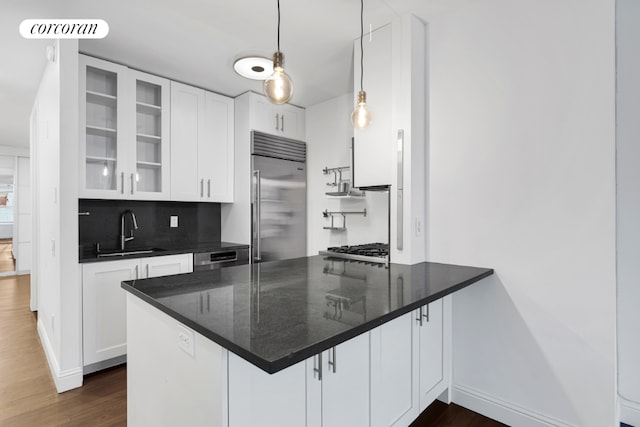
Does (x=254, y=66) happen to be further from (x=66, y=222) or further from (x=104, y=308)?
(x=104, y=308)

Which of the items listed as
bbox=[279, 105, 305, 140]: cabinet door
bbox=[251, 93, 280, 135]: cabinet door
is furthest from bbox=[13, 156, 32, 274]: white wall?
bbox=[279, 105, 305, 140]: cabinet door

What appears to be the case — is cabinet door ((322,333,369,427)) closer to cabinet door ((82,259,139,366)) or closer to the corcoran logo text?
cabinet door ((82,259,139,366))

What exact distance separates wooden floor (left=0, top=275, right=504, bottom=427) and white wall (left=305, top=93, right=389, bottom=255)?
A: 5.35ft

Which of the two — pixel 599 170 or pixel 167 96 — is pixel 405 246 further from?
pixel 167 96

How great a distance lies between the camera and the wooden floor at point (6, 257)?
7.16 m

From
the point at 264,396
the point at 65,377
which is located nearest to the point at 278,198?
the point at 65,377

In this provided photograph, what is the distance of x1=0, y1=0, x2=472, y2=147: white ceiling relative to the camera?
2150 millimetres

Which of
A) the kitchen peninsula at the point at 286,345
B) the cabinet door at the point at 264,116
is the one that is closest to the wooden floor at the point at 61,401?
the kitchen peninsula at the point at 286,345

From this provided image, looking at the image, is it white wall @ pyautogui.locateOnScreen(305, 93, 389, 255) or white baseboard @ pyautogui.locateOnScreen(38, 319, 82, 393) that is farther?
white wall @ pyautogui.locateOnScreen(305, 93, 389, 255)

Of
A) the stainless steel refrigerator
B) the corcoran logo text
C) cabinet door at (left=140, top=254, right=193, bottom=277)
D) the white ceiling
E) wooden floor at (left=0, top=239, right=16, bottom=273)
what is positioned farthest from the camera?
wooden floor at (left=0, top=239, right=16, bottom=273)

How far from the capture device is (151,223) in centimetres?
349

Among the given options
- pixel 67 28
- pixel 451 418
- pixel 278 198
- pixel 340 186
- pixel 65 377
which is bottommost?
pixel 451 418

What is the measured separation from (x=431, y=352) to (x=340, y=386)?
91 centimetres

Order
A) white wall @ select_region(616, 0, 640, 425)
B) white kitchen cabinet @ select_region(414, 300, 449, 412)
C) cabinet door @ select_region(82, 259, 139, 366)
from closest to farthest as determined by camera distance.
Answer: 1. white wall @ select_region(616, 0, 640, 425)
2. white kitchen cabinet @ select_region(414, 300, 449, 412)
3. cabinet door @ select_region(82, 259, 139, 366)
